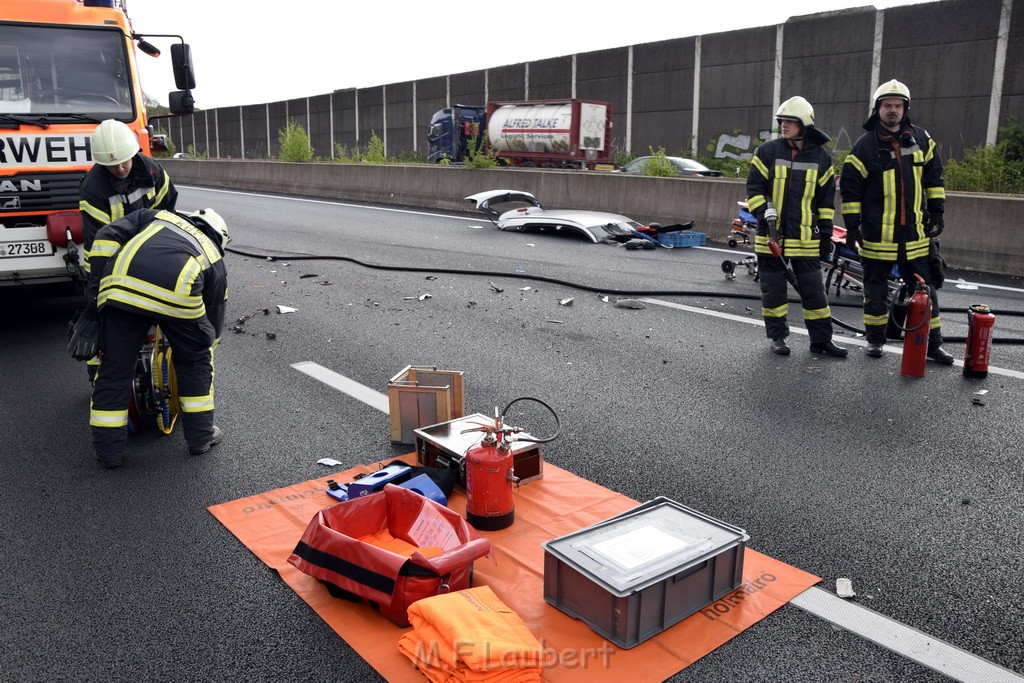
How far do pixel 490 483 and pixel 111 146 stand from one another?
12.3 ft

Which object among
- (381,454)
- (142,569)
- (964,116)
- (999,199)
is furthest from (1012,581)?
(964,116)

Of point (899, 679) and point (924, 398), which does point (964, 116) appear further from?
point (899, 679)

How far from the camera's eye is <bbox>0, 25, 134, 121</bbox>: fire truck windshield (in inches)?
317

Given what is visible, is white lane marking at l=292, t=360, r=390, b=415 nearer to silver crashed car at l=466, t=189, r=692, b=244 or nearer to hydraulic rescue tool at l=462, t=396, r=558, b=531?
hydraulic rescue tool at l=462, t=396, r=558, b=531

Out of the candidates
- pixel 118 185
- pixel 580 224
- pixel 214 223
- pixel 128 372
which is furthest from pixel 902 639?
pixel 580 224

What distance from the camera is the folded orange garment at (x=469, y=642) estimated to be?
290 centimetres

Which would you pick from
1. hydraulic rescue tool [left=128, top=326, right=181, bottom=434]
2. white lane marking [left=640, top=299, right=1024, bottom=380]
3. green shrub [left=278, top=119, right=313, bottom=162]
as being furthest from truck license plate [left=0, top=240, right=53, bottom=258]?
green shrub [left=278, top=119, right=313, bottom=162]

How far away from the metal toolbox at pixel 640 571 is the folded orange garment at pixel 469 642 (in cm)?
30

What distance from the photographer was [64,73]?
834 cm

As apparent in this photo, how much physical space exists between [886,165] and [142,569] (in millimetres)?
6121

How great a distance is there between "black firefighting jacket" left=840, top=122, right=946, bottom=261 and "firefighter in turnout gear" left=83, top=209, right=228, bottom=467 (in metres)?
5.05

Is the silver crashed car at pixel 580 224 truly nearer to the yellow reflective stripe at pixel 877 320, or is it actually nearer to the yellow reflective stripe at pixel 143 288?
the yellow reflective stripe at pixel 877 320

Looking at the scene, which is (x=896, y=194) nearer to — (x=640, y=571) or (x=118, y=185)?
(x=640, y=571)

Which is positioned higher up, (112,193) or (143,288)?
(112,193)
